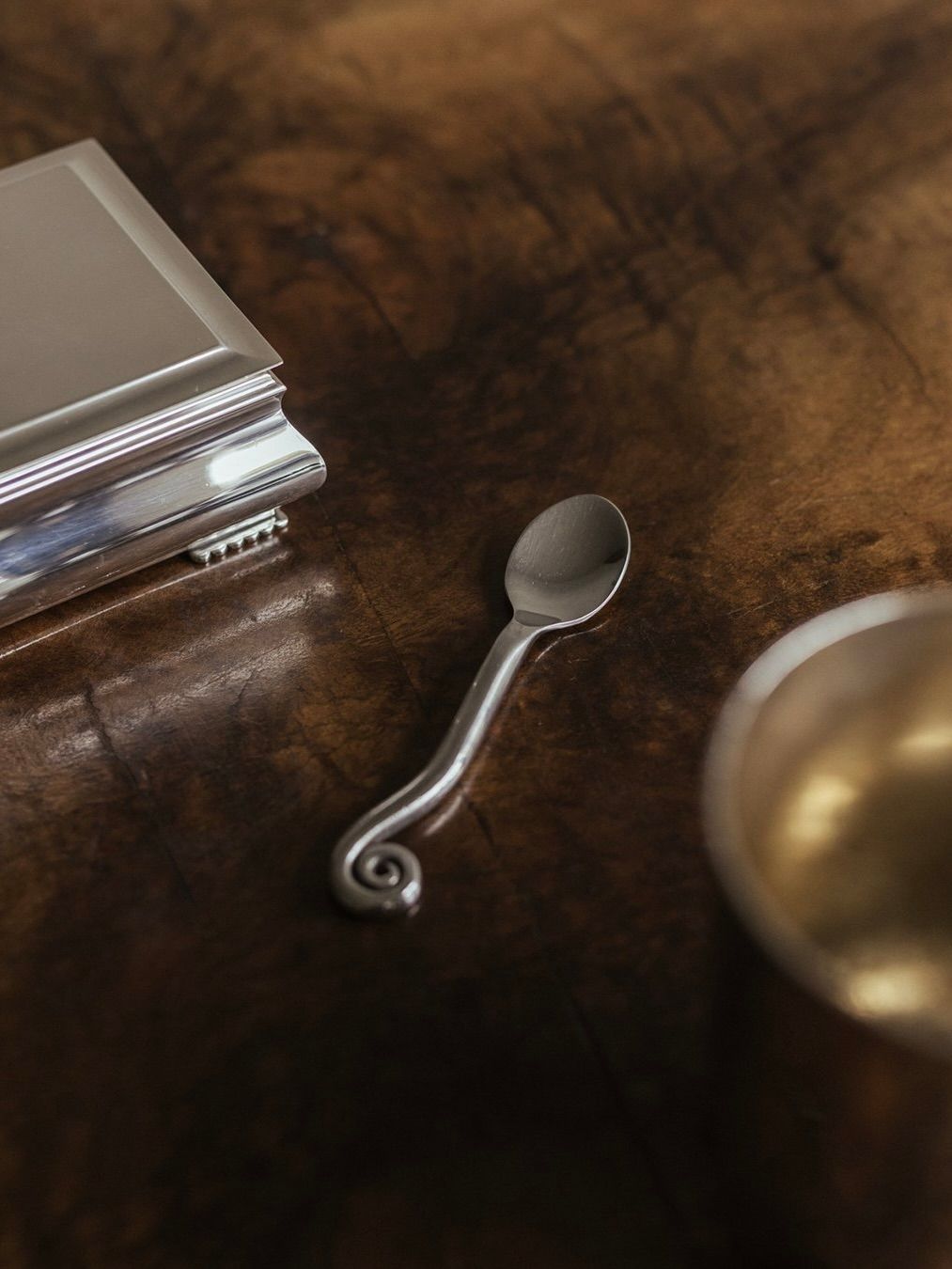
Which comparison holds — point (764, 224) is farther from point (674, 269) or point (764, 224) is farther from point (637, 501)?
point (637, 501)

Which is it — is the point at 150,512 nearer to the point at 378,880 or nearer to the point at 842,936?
the point at 378,880

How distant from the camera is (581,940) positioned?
463 millimetres

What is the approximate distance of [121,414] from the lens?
527mm

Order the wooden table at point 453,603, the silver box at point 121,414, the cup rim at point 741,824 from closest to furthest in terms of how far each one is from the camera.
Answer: the cup rim at point 741,824 → the wooden table at point 453,603 → the silver box at point 121,414

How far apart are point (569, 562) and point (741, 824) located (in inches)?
9.4

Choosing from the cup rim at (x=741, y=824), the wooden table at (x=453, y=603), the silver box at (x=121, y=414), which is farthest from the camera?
the silver box at (x=121, y=414)

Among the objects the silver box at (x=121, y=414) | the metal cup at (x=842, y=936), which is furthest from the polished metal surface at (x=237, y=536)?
the metal cup at (x=842, y=936)

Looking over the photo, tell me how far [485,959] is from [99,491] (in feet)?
0.81

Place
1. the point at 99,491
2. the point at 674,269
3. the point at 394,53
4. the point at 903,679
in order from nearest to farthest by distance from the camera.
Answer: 1. the point at 903,679
2. the point at 99,491
3. the point at 674,269
4. the point at 394,53

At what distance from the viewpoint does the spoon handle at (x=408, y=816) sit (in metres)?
0.47

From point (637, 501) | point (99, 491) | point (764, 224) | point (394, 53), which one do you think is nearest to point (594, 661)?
point (637, 501)

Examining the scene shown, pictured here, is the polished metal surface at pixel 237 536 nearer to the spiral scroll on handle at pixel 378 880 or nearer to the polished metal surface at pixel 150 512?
the polished metal surface at pixel 150 512

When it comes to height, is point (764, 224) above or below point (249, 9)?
below

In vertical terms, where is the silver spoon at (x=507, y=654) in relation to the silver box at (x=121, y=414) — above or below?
below
